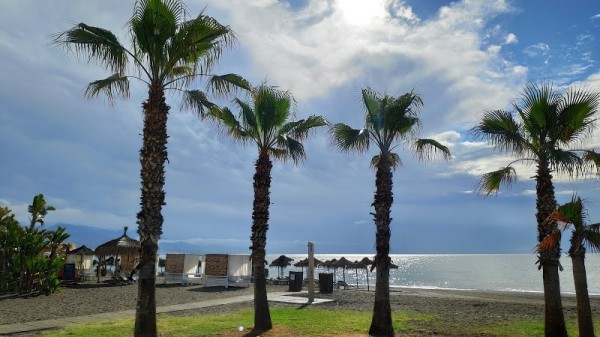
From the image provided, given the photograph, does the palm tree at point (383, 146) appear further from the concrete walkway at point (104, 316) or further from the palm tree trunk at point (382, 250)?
the concrete walkway at point (104, 316)

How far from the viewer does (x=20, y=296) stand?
831 inches

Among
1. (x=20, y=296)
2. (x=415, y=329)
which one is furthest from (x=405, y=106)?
(x=20, y=296)

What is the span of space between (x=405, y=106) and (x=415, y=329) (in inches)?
265

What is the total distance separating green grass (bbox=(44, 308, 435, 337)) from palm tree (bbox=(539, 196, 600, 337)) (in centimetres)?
467

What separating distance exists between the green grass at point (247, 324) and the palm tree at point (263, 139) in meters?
1.34

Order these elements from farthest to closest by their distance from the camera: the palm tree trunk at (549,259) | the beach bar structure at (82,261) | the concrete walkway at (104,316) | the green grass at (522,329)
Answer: the beach bar structure at (82,261) < the green grass at (522,329) < the concrete walkway at (104,316) < the palm tree trunk at (549,259)

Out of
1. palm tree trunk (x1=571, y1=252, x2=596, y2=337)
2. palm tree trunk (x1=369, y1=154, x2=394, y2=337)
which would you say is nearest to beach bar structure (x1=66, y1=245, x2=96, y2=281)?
palm tree trunk (x1=369, y1=154, x2=394, y2=337)

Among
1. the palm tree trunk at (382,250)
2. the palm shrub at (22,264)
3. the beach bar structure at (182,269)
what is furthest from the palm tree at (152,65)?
the beach bar structure at (182,269)

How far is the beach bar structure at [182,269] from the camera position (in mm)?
31031

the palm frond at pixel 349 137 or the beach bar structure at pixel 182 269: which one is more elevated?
the palm frond at pixel 349 137

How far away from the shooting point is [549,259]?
11.7m

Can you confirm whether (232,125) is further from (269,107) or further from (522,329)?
(522,329)

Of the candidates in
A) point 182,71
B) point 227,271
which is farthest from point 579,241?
point 227,271

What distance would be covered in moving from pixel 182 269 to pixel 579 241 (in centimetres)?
2624
